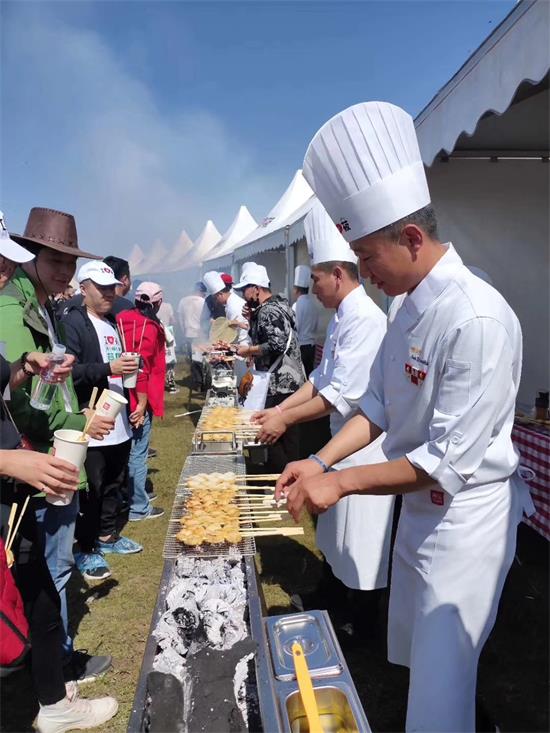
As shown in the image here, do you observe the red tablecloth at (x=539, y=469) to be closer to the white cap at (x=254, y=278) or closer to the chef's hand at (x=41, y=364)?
the chef's hand at (x=41, y=364)

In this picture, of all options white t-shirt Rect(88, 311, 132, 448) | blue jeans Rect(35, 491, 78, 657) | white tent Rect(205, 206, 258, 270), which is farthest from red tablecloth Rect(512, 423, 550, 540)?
white tent Rect(205, 206, 258, 270)

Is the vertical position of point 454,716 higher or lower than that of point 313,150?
lower

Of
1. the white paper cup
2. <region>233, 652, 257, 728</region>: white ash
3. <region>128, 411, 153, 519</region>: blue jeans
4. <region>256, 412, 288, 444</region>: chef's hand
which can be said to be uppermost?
the white paper cup

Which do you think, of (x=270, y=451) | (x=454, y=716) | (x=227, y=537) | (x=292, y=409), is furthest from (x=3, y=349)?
(x=270, y=451)

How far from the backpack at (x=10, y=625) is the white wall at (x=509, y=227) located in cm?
476

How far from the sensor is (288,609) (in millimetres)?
3457

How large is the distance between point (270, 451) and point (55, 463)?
4081 mm

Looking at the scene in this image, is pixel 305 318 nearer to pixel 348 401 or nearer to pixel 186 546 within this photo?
pixel 348 401

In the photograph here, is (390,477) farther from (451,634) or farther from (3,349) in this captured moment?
(3,349)

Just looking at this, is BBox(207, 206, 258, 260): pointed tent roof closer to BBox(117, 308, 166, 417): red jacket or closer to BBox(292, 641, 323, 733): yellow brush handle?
BBox(117, 308, 166, 417): red jacket

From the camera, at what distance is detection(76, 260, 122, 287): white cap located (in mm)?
3825

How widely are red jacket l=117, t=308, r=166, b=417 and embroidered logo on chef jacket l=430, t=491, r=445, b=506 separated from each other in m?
3.46

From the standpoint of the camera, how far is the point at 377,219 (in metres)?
1.71

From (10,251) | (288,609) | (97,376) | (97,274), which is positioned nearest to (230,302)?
(97,274)
